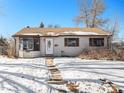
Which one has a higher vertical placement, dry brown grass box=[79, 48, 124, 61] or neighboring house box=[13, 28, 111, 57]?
neighboring house box=[13, 28, 111, 57]

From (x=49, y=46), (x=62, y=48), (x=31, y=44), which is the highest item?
(x=31, y=44)

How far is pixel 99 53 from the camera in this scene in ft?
76.8

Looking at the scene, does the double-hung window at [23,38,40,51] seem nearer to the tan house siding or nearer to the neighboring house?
the neighboring house

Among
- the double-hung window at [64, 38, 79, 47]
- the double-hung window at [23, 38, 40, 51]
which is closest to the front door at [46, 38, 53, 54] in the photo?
the double-hung window at [23, 38, 40, 51]

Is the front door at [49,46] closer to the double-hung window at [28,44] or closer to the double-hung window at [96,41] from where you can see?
the double-hung window at [28,44]

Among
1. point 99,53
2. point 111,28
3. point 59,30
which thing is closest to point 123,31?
point 111,28

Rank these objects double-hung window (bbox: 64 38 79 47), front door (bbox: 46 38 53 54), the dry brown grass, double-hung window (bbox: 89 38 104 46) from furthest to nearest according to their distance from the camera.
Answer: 1. double-hung window (bbox: 89 38 104 46)
2. double-hung window (bbox: 64 38 79 47)
3. front door (bbox: 46 38 53 54)
4. the dry brown grass

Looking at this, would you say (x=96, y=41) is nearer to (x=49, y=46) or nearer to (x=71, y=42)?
(x=71, y=42)

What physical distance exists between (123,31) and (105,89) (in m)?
44.8

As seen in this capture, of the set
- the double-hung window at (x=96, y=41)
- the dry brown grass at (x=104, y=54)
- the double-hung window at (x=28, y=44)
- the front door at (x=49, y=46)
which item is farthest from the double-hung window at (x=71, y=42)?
the double-hung window at (x=28, y=44)

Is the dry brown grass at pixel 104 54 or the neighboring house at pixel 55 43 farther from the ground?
the neighboring house at pixel 55 43

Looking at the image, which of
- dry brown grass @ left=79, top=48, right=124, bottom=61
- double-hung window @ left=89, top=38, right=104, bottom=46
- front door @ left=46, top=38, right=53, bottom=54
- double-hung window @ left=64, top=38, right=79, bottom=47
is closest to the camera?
dry brown grass @ left=79, top=48, right=124, bottom=61

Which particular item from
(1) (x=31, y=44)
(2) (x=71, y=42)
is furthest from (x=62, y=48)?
(1) (x=31, y=44)

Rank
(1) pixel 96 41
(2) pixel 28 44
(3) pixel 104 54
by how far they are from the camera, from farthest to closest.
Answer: (1) pixel 96 41 → (2) pixel 28 44 → (3) pixel 104 54
